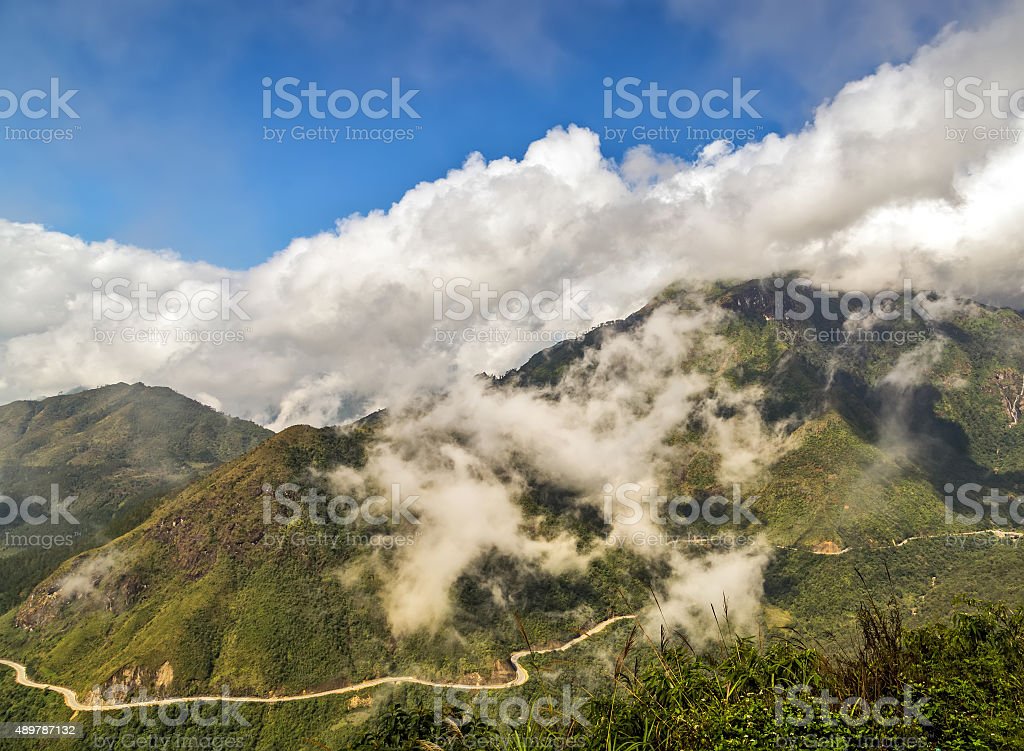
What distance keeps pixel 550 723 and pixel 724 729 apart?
3.74 metres

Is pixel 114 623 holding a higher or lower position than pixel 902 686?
lower

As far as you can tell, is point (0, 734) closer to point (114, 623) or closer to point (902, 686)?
point (114, 623)

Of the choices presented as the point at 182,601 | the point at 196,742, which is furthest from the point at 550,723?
the point at 182,601

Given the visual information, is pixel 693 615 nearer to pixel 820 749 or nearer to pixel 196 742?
pixel 196 742

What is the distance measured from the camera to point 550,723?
1099 centimetres

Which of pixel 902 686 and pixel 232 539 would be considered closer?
pixel 902 686

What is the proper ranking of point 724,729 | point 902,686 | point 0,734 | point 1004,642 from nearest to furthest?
point 724,729
point 902,686
point 1004,642
point 0,734

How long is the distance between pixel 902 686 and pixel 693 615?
18674 centimetres

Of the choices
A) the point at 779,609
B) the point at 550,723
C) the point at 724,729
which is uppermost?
the point at 724,729

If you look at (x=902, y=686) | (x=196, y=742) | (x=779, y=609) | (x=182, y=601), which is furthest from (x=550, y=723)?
(x=779, y=609)

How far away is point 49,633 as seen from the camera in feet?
483

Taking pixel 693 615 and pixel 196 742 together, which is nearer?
pixel 196 742

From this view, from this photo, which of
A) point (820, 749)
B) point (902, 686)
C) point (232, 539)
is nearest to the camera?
point (820, 749)

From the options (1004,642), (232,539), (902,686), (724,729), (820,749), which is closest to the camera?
(820,749)
